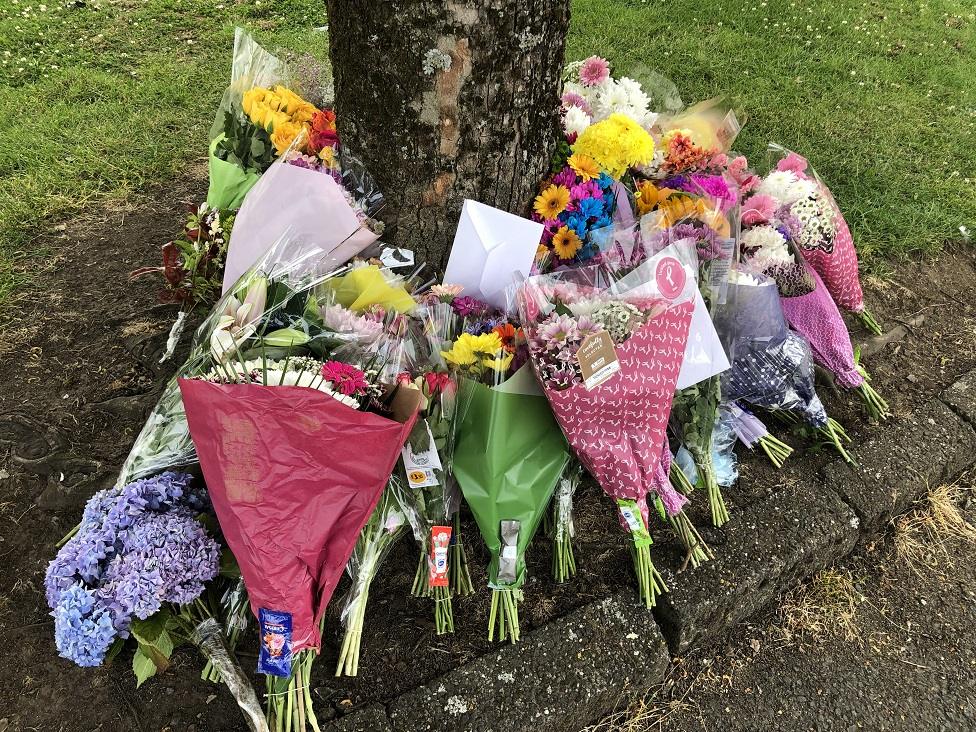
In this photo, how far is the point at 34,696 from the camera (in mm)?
1650

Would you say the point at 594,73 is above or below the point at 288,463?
above

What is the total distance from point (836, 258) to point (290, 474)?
6.71ft

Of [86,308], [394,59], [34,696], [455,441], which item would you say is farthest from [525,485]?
[86,308]

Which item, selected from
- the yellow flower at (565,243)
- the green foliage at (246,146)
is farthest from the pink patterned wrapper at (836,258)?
the green foliage at (246,146)

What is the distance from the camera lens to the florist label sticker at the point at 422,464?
1686mm

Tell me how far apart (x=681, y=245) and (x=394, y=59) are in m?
0.94

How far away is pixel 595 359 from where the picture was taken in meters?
1.65

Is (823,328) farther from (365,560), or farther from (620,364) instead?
(365,560)

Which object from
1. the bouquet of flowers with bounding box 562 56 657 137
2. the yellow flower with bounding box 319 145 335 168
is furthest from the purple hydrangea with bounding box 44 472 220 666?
the bouquet of flowers with bounding box 562 56 657 137

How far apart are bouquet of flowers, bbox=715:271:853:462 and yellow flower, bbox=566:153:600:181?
1.84 ft

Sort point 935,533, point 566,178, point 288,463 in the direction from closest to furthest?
point 288,463 < point 566,178 < point 935,533

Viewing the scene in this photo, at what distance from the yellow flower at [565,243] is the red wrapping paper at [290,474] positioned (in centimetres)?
85

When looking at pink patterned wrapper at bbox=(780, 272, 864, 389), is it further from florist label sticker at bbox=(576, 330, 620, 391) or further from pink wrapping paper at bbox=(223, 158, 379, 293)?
pink wrapping paper at bbox=(223, 158, 379, 293)

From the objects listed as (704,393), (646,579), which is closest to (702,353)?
(704,393)
